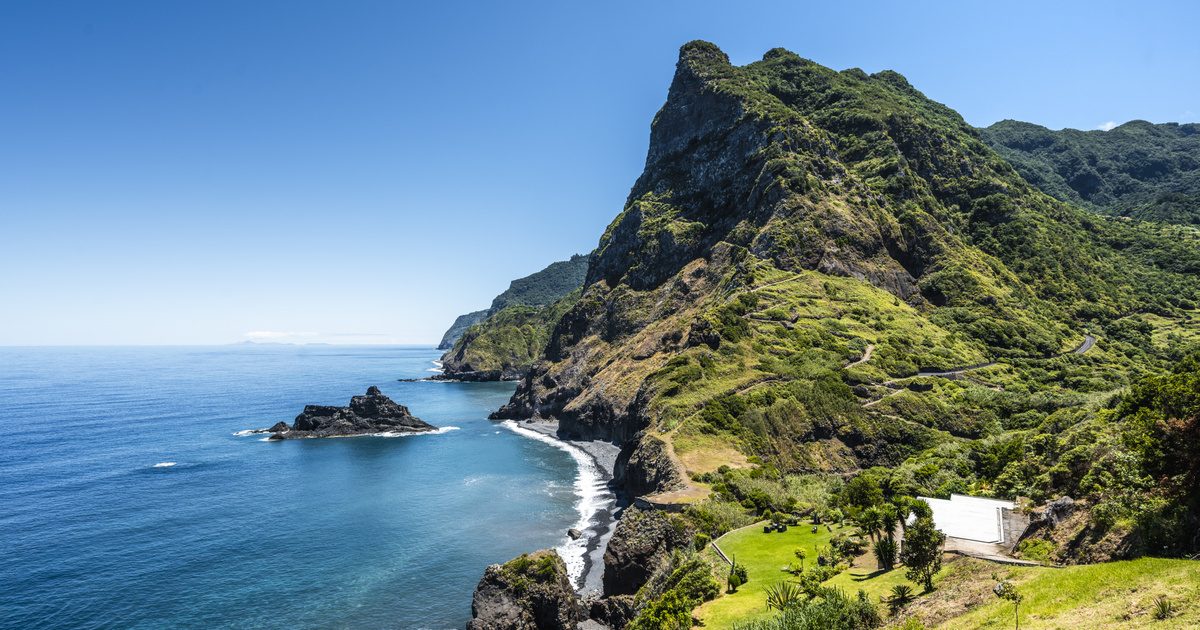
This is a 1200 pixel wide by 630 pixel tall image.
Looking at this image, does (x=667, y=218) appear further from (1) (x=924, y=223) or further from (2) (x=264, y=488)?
(2) (x=264, y=488)

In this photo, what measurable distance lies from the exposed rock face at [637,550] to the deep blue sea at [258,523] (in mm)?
13075

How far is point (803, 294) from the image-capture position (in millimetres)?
128250

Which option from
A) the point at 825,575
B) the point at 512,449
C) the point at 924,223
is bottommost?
the point at 512,449

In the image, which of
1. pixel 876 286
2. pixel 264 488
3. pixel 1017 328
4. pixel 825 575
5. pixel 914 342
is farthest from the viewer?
pixel 876 286

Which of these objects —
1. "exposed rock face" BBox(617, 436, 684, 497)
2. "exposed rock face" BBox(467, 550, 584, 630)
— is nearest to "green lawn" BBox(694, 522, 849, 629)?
"exposed rock face" BBox(467, 550, 584, 630)

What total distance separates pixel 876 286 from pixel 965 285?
80.0 ft

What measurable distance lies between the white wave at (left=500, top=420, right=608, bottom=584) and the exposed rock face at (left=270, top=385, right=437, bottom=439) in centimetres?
2762

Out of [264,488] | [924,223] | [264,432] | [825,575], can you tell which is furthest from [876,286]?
[264,432]

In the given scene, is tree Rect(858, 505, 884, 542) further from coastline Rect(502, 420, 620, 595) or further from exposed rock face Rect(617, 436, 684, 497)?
exposed rock face Rect(617, 436, 684, 497)

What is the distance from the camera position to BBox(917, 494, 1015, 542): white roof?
102 feet

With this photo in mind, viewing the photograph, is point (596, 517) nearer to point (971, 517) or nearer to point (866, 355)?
point (971, 517)

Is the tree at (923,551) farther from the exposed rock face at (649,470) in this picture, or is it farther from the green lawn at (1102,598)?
the exposed rock face at (649,470)

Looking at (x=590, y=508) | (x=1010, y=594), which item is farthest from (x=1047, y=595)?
(x=590, y=508)

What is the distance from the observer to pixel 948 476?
49.1m
